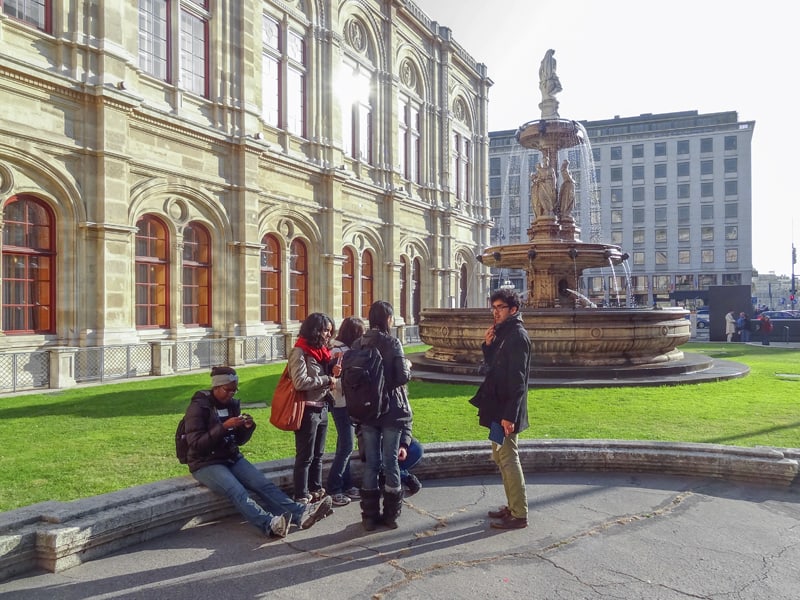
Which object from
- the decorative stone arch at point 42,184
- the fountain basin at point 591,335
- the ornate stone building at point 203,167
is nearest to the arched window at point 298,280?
the ornate stone building at point 203,167

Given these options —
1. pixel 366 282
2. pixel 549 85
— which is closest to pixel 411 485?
pixel 549 85

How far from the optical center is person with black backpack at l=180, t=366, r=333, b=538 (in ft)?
15.3

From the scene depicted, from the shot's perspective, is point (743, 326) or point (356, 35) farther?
point (743, 326)

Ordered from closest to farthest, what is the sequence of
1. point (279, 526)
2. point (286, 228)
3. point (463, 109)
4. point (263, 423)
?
point (279, 526), point (263, 423), point (286, 228), point (463, 109)

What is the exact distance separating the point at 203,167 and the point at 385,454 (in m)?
15.6

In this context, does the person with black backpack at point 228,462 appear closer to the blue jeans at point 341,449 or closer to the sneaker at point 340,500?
the sneaker at point 340,500

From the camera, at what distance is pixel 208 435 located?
4695mm

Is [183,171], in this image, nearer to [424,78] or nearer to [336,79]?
[336,79]

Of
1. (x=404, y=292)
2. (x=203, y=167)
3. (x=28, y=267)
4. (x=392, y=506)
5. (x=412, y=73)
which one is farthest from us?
(x=412, y=73)

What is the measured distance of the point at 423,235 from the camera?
31906 mm

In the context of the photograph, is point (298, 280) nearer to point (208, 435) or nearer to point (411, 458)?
point (411, 458)

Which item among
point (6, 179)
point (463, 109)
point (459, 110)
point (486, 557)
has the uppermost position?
point (463, 109)

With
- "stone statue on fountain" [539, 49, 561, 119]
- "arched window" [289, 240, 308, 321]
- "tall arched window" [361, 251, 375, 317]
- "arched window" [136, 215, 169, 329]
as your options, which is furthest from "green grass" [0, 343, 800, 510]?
"tall arched window" [361, 251, 375, 317]

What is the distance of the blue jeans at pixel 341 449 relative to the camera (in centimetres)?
546
